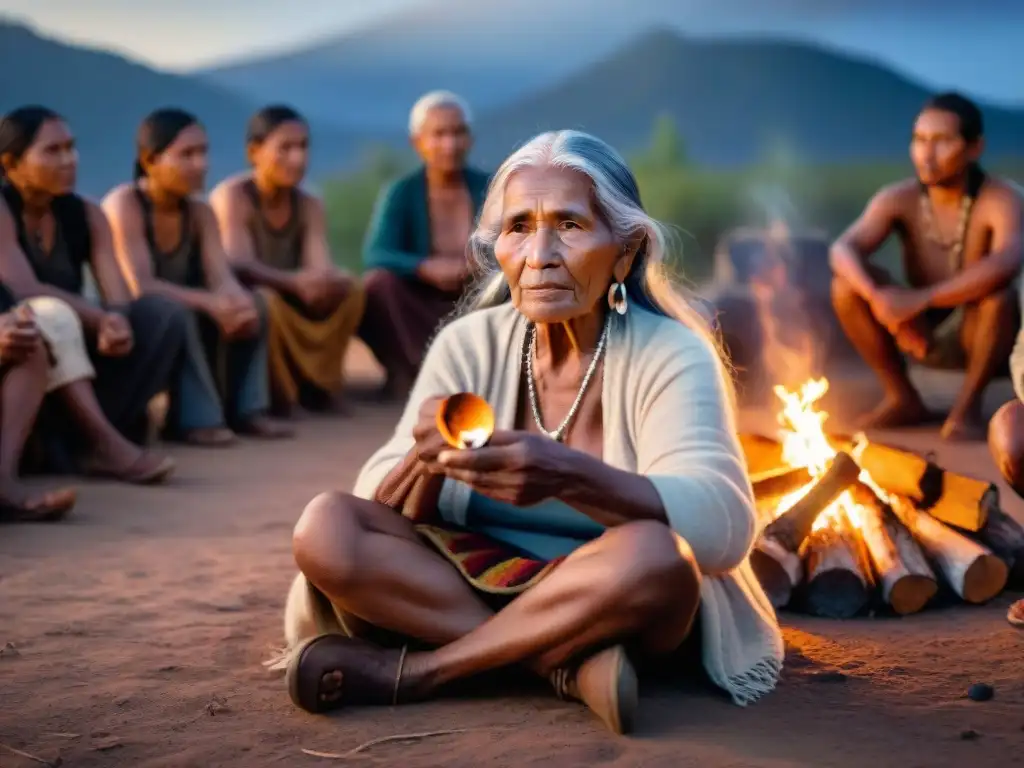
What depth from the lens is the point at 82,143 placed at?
61.2 feet

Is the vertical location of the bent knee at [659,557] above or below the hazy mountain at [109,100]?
below

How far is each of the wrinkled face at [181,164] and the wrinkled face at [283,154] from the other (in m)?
0.95

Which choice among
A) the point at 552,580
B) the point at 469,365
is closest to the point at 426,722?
the point at 552,580

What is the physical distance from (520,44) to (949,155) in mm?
14673

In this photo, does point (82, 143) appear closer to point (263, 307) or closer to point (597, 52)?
point (597, 52)

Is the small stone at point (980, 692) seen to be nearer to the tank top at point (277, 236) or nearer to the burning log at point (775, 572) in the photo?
the burning log at point (775, 572)

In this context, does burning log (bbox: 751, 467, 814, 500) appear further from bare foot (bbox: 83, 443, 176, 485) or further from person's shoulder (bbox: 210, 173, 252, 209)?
person's shoulder (bbox: 210, 173, 252, 209)

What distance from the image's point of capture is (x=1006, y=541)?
4.59 metres

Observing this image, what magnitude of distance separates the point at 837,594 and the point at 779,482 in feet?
1.68

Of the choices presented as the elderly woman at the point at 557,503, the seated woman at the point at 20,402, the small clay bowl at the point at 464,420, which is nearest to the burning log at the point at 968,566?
the elderly woman at the point at 557,503

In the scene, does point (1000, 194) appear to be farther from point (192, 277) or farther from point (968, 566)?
point (192, 277)

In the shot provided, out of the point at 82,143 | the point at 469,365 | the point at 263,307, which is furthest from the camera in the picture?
the point at 82,143

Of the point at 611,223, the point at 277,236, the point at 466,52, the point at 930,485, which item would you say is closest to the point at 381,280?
the point at 277,236

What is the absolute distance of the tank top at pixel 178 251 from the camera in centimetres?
805
